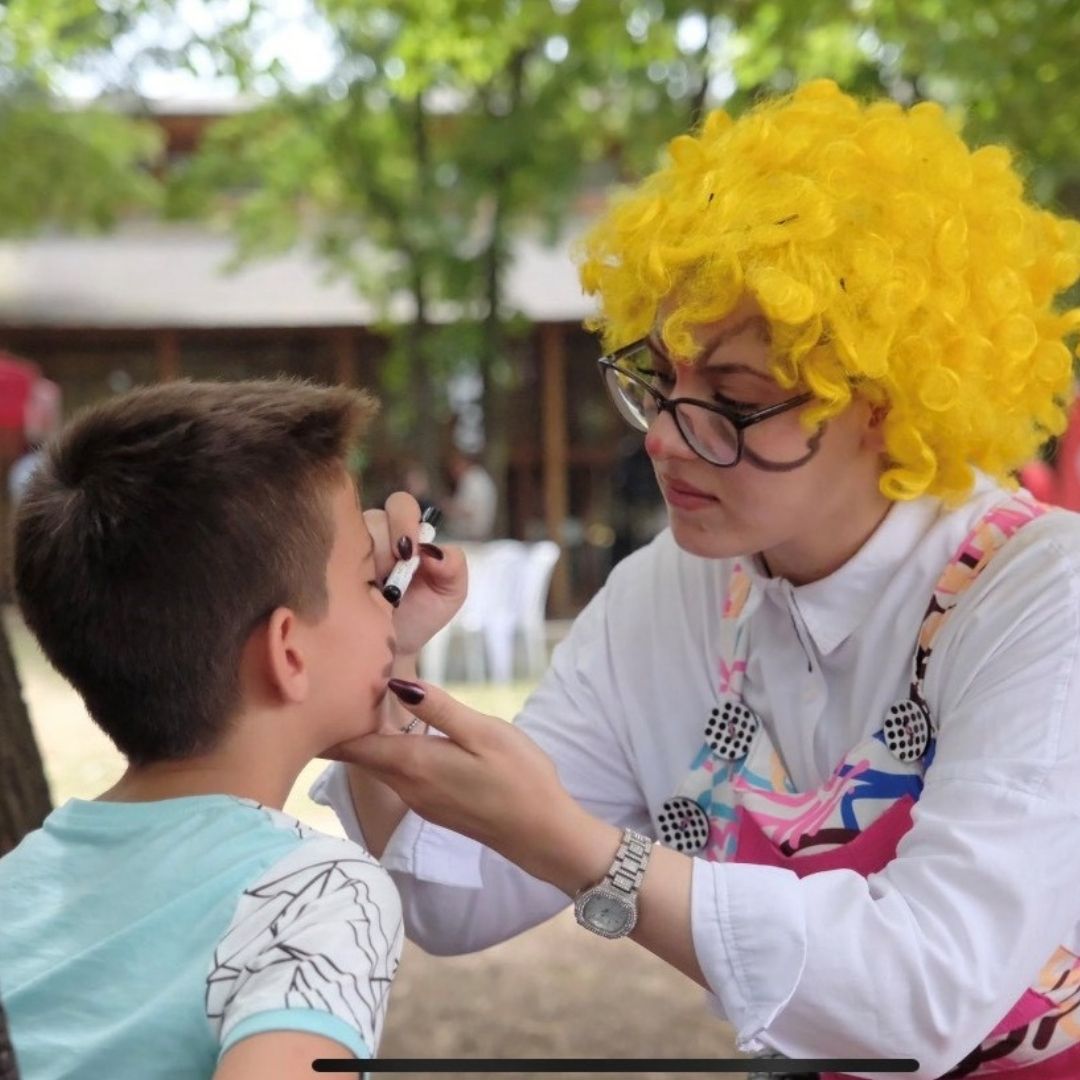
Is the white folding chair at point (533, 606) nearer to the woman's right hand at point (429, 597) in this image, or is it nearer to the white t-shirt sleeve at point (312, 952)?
the woman's right hand at point (429, 597)

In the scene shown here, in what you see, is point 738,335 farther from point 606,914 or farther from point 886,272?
point 606,914

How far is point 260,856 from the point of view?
55.2 inches

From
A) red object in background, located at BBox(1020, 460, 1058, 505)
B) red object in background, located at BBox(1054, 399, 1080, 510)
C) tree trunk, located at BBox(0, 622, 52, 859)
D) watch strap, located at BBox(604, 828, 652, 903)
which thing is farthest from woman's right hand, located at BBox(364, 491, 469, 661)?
red object in background, located at BBox(1020, 460, 1058, 505)

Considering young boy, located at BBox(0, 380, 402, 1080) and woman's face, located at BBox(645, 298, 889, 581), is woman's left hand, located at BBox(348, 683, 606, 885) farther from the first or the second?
woman's face, located at BBox(645, 298, 889, 581)

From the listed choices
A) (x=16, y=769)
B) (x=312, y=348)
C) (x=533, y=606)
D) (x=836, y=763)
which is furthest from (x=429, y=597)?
(x=312, y=348)

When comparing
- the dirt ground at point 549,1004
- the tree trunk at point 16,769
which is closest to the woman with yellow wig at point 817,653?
the tree trunk at point 16,769

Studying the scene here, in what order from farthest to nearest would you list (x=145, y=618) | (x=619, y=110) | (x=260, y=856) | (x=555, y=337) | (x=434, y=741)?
(x=555, y=337)
(x=619, y=110)
(x=434, y=741)
(x=145, y=618)
(x=260, y=856)

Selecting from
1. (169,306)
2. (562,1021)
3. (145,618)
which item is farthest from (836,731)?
(169,306)

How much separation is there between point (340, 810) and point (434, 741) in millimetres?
507

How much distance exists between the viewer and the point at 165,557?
1.52 meters

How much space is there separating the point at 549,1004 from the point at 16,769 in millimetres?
2757

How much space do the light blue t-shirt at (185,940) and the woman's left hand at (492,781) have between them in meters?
0.19

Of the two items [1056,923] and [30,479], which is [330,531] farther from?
[1056,923]

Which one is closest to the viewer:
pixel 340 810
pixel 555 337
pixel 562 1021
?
pixel 340 810
